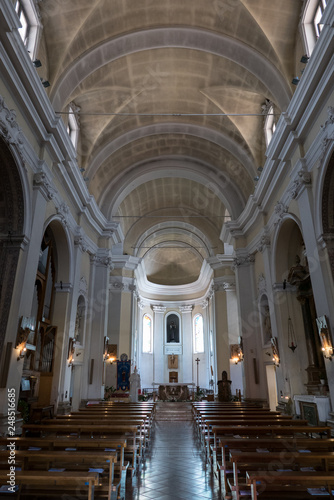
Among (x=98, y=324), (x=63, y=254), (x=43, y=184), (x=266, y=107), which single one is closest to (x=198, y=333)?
(x=98, y=324)

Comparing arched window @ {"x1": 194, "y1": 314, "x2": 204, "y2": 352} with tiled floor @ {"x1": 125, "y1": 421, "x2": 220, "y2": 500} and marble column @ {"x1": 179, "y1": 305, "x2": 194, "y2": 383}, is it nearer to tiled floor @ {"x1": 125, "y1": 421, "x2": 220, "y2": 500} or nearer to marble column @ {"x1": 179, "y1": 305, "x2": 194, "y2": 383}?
marble column @ {"x1": 179, "y1": 305, "x2": 194, "y2": 383}

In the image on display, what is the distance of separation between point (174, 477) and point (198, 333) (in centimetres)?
2399

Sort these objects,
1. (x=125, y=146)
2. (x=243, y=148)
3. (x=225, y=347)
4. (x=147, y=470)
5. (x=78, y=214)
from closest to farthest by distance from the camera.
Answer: (x=147, y=470)
(x=78, y=214)
(x=243, y=148)
(x=125, y=146)
(x=225, y=347)

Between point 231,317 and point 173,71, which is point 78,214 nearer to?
point 173,71

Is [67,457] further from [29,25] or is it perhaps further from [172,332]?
[172,332]

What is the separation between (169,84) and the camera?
13.6 m

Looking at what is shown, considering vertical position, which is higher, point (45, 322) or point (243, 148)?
point (243, 148)

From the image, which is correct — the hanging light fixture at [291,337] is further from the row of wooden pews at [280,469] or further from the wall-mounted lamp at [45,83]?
the wall-mounted lamp at [45,83]

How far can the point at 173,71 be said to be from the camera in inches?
512

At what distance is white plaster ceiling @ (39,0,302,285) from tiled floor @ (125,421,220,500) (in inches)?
381

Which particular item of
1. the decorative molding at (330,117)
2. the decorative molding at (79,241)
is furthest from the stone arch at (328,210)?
the decorative molding at (79,241)

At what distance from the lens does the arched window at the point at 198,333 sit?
28812 millimetres

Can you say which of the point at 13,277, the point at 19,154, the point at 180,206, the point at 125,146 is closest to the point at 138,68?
the point at 125,146

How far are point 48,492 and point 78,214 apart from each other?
1070 centimetres
